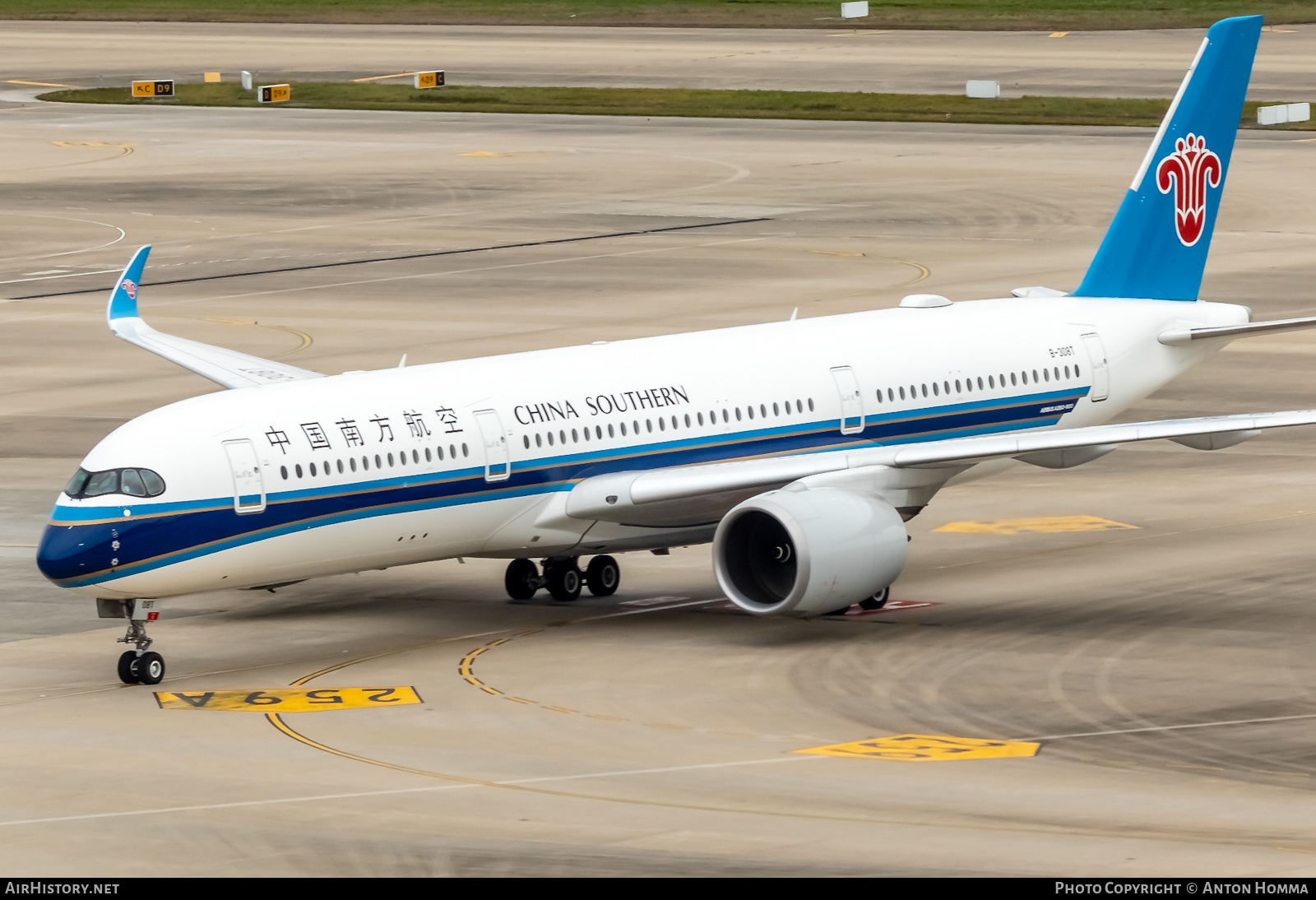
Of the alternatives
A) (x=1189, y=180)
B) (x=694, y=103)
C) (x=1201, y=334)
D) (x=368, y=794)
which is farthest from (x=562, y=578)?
(x=694, y=103)

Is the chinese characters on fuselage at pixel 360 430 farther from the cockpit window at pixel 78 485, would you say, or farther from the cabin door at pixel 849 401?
the cabin door at pixel 849 401

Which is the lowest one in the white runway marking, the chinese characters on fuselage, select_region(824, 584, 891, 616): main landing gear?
select_region(824, 584, 891, 616): main landing gear

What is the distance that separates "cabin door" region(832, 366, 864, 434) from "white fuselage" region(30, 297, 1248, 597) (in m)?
0.03

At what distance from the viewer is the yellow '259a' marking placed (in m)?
31.8

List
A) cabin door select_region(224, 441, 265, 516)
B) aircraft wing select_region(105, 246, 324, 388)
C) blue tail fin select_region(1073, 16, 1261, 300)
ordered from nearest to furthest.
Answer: cabin door select_region(224, 441, 265, 516)
aircraft wing select_region(105, 246, 324, 388)
blue tail fin select_region(1073, 16, 1261, 300)

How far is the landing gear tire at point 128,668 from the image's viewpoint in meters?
33.1

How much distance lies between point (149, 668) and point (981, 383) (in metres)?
14.8

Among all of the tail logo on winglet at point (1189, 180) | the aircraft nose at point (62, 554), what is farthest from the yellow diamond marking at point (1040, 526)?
the aircraft nose at point (62, 554)

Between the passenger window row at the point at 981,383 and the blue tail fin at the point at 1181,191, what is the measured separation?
2816 mm

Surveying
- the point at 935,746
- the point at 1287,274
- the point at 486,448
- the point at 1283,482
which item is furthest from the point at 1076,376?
the point at 1287,274

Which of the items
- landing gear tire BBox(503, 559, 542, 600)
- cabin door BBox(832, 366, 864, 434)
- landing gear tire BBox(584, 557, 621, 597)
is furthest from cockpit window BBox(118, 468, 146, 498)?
cabin door BBox(832, 366, 864, 434)

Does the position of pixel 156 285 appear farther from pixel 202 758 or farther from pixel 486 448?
pixel 202 758

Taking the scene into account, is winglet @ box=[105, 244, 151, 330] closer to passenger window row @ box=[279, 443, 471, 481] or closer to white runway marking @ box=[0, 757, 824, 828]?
passenger window row @ box=[279, 443, 471, 481]

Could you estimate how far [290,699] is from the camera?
32219mm
